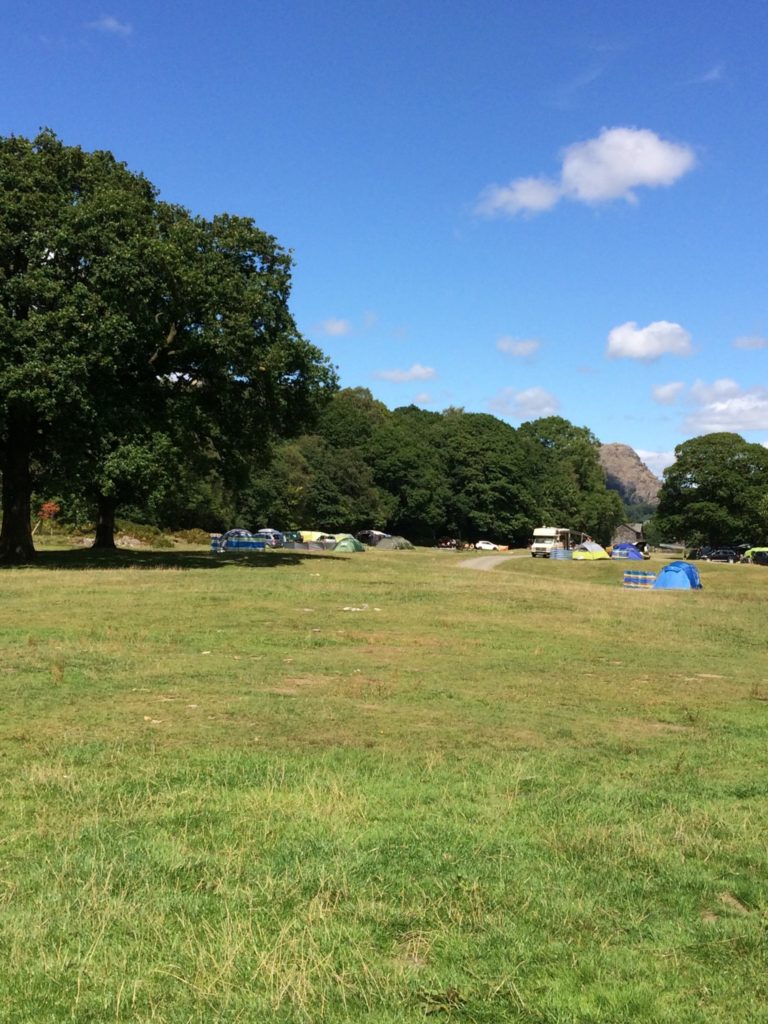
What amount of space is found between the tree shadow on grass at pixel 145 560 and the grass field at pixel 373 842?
18.8 metres

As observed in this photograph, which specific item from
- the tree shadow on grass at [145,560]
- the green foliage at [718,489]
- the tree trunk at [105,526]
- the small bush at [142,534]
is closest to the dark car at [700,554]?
the green foliage at [718,489]

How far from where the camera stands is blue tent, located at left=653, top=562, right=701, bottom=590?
40.0 meters

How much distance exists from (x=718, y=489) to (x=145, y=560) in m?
71.0

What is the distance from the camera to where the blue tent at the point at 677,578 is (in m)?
40.0

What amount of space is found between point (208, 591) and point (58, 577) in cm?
608

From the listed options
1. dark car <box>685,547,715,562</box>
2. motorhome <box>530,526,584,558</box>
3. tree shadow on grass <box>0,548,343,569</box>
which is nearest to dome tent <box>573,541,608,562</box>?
motorhome <box>530,526,584,558</box>

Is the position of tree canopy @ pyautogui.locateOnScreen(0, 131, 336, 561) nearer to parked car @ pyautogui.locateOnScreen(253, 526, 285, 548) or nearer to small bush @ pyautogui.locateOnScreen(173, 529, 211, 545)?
parked car @ pyautogui.locateOnScreen(253, 526, 285, 548)

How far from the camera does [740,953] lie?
443cm

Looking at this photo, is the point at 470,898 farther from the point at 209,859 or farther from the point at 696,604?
the point at 696,604

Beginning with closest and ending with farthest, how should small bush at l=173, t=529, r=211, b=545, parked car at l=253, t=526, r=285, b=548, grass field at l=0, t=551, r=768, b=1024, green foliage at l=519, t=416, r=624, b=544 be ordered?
grass field at l=0, t=551, r=768, b=1024
parked car at l=253, t=526, r=285, b=548
small bush at l=173, t=529, r=211, b=545
green foliage at l=519, t=416, r=624, b=544

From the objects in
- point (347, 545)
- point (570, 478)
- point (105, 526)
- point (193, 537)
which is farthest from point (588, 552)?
point (105, 526)

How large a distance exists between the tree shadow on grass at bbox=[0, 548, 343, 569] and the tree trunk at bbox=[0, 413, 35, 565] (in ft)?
3.01

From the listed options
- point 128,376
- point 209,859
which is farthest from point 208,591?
point 209,859

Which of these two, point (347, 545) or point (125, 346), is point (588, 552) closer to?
point (347, 545)
